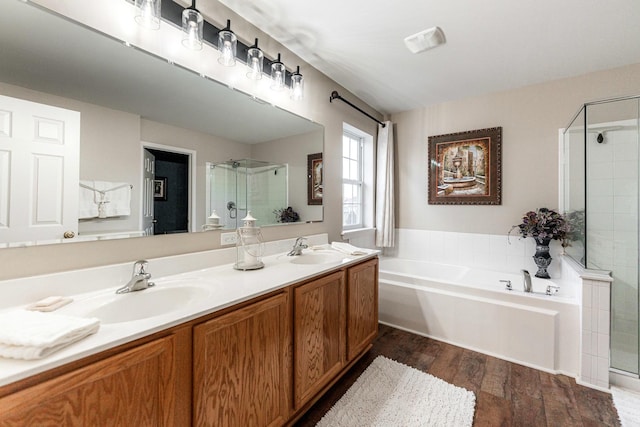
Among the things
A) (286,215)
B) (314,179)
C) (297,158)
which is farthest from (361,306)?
(297,158)

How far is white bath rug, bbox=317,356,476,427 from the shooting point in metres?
1.55

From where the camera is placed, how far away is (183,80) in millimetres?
1512

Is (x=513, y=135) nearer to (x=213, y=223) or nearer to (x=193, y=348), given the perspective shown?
(x=213, y=223)

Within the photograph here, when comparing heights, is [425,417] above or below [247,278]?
below

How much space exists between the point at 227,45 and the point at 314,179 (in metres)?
1.23

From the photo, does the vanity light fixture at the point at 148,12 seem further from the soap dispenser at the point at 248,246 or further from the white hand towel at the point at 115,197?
the soap dispenser at the point at 248,246

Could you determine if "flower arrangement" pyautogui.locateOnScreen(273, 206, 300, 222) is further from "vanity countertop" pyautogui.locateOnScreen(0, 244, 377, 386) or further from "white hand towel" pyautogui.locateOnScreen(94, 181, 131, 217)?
"white hand towel" pyautogui.locateOnScreen(94, 181, 131, 217)

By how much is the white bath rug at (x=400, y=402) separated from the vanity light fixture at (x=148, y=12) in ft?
7.57

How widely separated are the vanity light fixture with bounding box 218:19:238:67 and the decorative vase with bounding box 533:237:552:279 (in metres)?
3.10

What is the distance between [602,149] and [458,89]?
1.38 m

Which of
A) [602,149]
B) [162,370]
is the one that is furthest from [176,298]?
[602,149]

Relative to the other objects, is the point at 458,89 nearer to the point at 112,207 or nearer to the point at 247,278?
the point at 247,278

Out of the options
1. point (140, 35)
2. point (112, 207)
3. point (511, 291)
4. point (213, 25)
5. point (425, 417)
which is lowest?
point (425, 417)

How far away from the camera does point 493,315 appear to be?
2266 millimetres
